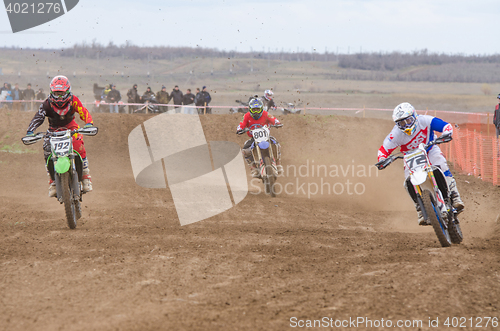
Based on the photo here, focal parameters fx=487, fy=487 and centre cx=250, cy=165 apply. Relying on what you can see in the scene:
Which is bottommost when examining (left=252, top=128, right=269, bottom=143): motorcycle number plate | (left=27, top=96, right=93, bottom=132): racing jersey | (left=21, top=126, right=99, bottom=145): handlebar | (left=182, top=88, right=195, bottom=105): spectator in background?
(left=252, top=128, right=269, bottom=143): motorcycle number plate

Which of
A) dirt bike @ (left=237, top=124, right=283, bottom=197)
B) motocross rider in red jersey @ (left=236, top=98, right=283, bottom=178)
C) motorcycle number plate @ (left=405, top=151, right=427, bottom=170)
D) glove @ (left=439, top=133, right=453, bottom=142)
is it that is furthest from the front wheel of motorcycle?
motocross rider in red jersey @ (left=236, top=98, right=283, bottom=178)

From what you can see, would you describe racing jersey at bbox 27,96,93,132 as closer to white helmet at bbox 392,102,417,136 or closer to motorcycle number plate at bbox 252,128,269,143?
motorcycle number plate at bbox 252,128,269,143

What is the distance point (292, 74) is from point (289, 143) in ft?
149

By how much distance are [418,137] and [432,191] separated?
1.00m

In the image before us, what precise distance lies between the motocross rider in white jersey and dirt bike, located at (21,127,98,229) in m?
5.30

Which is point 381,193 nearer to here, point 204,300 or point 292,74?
point 204,300

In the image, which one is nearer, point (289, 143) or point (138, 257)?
point (138, 257)

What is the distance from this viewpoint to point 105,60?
7656cm

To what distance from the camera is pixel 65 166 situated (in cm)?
853

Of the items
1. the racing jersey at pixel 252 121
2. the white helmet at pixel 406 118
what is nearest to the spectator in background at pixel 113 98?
the racing jersey at pixel 252 121

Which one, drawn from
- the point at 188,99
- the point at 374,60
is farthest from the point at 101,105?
the point at 374,60

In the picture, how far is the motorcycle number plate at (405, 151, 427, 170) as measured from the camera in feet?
24.8

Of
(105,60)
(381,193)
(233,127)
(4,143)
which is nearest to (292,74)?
(105,60)

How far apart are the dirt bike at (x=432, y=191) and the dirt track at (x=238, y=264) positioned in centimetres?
33
